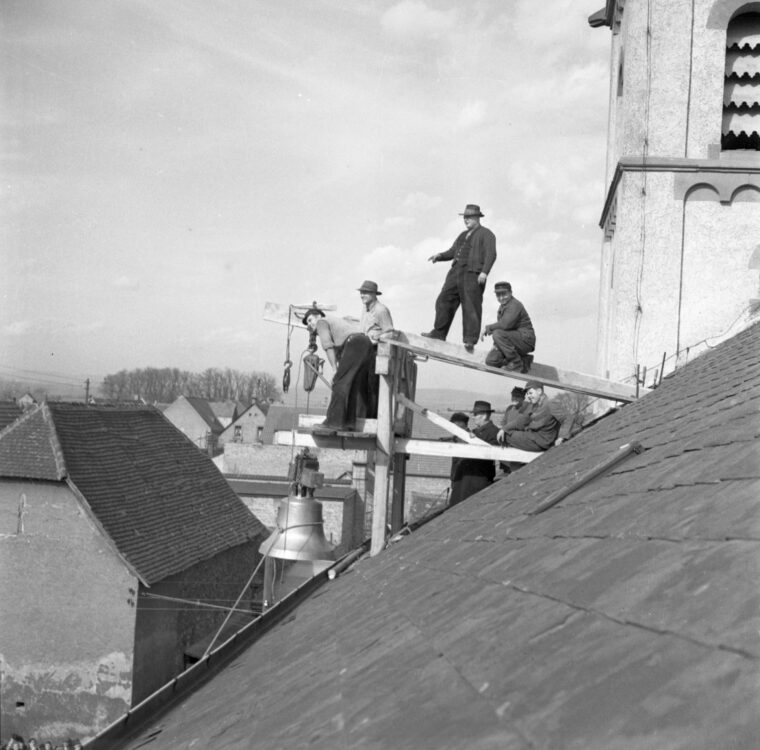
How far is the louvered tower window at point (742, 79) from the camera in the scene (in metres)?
11.9

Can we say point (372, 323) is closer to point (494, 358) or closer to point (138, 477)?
point (494, 358)

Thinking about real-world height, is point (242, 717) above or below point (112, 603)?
above

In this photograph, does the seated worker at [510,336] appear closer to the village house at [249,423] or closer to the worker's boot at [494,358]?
the worker's boot at [494,358]

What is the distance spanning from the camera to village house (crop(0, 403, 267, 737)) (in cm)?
1777

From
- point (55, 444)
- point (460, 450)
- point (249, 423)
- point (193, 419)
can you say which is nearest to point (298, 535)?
point (460, 450)

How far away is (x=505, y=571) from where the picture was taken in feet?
9.64

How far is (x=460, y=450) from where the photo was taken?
7832 millimetres

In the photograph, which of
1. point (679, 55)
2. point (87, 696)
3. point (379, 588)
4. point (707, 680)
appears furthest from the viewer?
point (87, 696)

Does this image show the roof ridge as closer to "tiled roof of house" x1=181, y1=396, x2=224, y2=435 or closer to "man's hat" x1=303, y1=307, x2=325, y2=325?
"man's hat" x1=303, y1=307, x2=325, y2=325

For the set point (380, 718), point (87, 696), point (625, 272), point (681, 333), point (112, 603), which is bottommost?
point (87, 696)

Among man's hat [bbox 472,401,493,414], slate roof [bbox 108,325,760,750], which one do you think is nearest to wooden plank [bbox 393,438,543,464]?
man's hat [bbox 472,401,493,414]

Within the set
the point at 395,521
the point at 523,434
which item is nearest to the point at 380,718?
the point at 523,434

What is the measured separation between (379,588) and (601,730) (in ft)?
10.9

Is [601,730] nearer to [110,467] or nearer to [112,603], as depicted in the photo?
[112,603]
